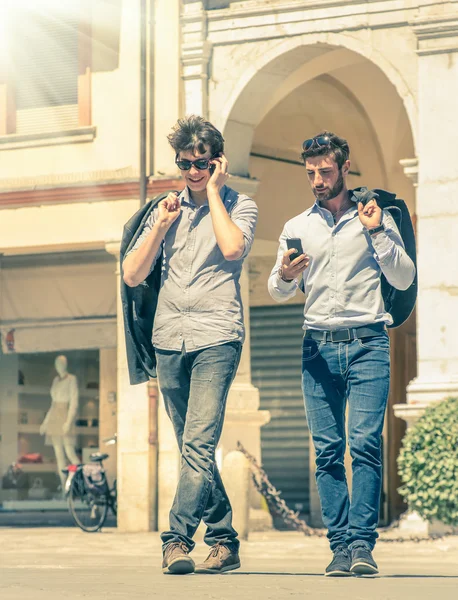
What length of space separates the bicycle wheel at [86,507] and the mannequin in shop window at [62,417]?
84.5 inches

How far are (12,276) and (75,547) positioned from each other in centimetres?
648

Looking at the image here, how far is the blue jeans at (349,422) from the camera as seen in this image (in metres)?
6.53

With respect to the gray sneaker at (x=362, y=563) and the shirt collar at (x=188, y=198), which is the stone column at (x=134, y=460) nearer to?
the shirt collar at (x=188, y=198)

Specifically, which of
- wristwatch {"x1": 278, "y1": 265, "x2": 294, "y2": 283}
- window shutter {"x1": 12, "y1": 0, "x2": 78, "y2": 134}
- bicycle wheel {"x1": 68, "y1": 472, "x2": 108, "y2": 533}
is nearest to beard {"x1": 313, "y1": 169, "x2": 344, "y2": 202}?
wristwatch {"x1": 278, "y1": 265, "x2": 294, "y2": 283}

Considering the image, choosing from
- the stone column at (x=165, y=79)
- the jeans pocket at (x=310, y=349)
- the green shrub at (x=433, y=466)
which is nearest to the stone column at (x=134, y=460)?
the stone column at (x=165, y=79)

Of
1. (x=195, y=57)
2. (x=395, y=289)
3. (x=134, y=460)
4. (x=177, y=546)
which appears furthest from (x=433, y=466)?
(x=177, y=546)

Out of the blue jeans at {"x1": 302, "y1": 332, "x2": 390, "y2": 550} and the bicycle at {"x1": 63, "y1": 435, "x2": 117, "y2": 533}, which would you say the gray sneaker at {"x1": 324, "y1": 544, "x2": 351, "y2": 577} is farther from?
the bicycle at {"x1": 63, "y1": 435, "x2": 117, "y2": 533}

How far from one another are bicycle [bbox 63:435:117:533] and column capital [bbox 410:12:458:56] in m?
5.81

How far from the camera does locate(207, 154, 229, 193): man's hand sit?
6.75 metres

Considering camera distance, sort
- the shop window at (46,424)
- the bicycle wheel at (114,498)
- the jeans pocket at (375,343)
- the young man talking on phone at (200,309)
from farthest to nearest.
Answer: the shop window at (46,424) → the bicycle wheel at (114,498) → the jeans pocket at (375,343) → the young man talking on phone at (200,309)

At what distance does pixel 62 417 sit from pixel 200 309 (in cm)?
1266

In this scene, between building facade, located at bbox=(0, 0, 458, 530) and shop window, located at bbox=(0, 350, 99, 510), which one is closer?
building facade, located at bbox=(0, 0, 458, 530)

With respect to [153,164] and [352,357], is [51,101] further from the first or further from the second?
[352,357]

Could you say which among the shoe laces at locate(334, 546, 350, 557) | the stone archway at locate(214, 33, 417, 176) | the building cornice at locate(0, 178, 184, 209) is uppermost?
the stone archway at locate(214, 33, 417, 176)
